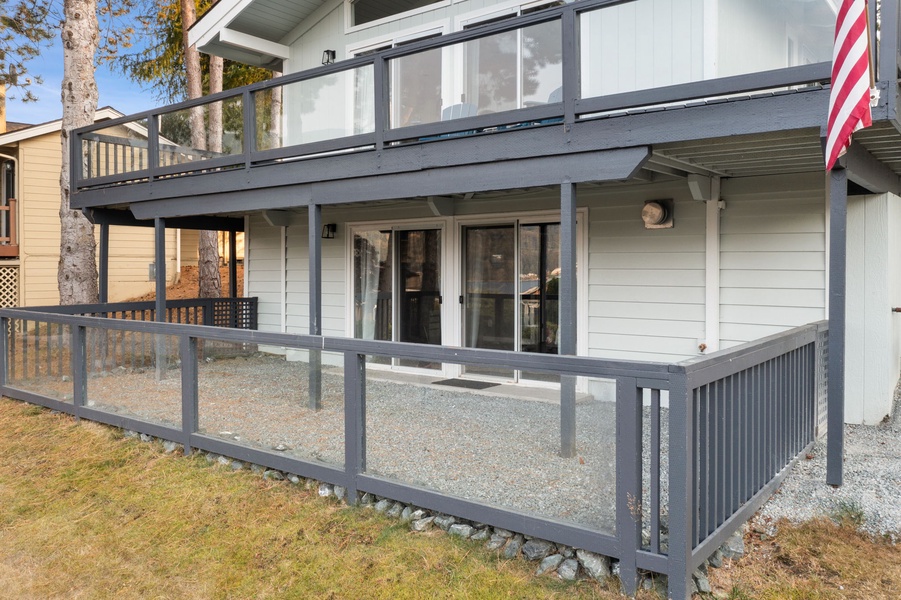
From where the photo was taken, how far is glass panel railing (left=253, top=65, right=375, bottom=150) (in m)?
6.28

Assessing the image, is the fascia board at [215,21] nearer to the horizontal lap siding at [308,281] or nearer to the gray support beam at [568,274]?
the horizontal lap siding at [308,281]

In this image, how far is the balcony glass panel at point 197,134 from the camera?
748cm

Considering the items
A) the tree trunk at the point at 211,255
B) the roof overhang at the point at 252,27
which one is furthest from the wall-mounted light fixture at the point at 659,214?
the tree trunk at the point at 211,255

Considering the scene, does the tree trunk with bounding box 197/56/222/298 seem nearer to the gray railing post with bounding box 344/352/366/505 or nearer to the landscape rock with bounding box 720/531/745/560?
the gray railing post with bounding box 344/352/366/505

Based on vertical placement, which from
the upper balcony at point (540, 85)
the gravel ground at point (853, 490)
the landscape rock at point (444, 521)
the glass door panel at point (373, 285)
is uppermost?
the upper balcony at point (540, 85)

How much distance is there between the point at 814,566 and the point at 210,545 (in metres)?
3.12

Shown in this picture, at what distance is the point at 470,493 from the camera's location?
3.50 metres

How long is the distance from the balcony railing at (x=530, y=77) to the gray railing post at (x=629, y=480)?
244 centimetres

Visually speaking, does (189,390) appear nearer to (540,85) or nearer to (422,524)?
(422,524)

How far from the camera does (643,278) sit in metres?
6.35

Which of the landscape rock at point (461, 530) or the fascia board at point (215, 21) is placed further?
the fascia board at point (215, 21)

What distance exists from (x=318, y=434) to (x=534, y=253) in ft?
12.2

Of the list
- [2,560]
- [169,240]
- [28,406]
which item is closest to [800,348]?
[2,560]

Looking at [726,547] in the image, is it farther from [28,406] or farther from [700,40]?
[28,406]
